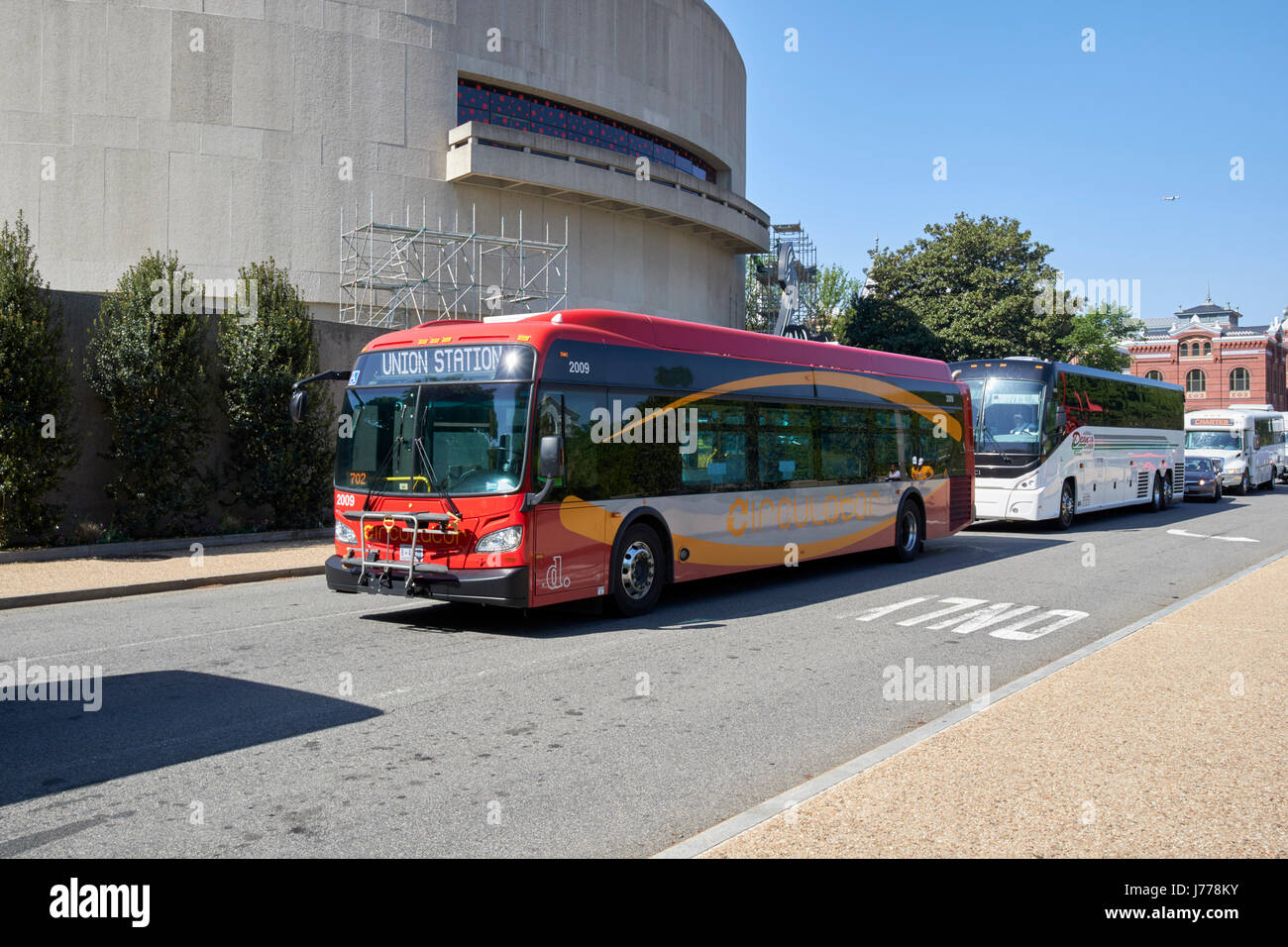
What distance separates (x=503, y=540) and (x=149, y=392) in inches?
376

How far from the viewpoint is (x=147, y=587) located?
12797mm

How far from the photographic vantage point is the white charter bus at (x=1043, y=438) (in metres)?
20.8

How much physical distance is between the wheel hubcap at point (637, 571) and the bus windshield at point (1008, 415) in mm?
12441

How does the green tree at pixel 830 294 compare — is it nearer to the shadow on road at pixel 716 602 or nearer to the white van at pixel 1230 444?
the white van at pixel 1230 444

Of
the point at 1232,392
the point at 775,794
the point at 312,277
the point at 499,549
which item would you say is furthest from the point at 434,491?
the point at 1232,392

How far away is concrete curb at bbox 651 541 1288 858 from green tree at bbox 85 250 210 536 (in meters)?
13.7

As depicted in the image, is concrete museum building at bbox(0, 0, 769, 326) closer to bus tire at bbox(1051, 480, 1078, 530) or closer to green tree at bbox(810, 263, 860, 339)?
bus tire at bbox(1051, 480, 1078, 530)

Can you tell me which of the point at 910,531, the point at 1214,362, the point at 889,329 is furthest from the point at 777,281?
the point at 1214,362

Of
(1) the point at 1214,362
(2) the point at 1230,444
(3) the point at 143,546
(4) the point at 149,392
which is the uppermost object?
(1) the point at 1214,362

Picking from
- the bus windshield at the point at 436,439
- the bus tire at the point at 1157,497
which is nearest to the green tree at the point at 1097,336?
the bus tire at the point at 1157,497

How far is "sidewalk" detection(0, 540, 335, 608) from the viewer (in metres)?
12.2

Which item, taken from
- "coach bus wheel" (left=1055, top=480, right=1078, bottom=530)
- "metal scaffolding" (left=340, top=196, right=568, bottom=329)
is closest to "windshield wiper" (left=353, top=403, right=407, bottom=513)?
"metal scaffolding" (left=340, top=196, right=568, bottom=329)

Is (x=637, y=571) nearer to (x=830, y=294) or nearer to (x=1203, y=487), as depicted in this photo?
(x=1203, y=487)

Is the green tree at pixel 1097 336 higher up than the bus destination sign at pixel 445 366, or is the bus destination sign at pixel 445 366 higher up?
the green tree at pixel 1097 336
